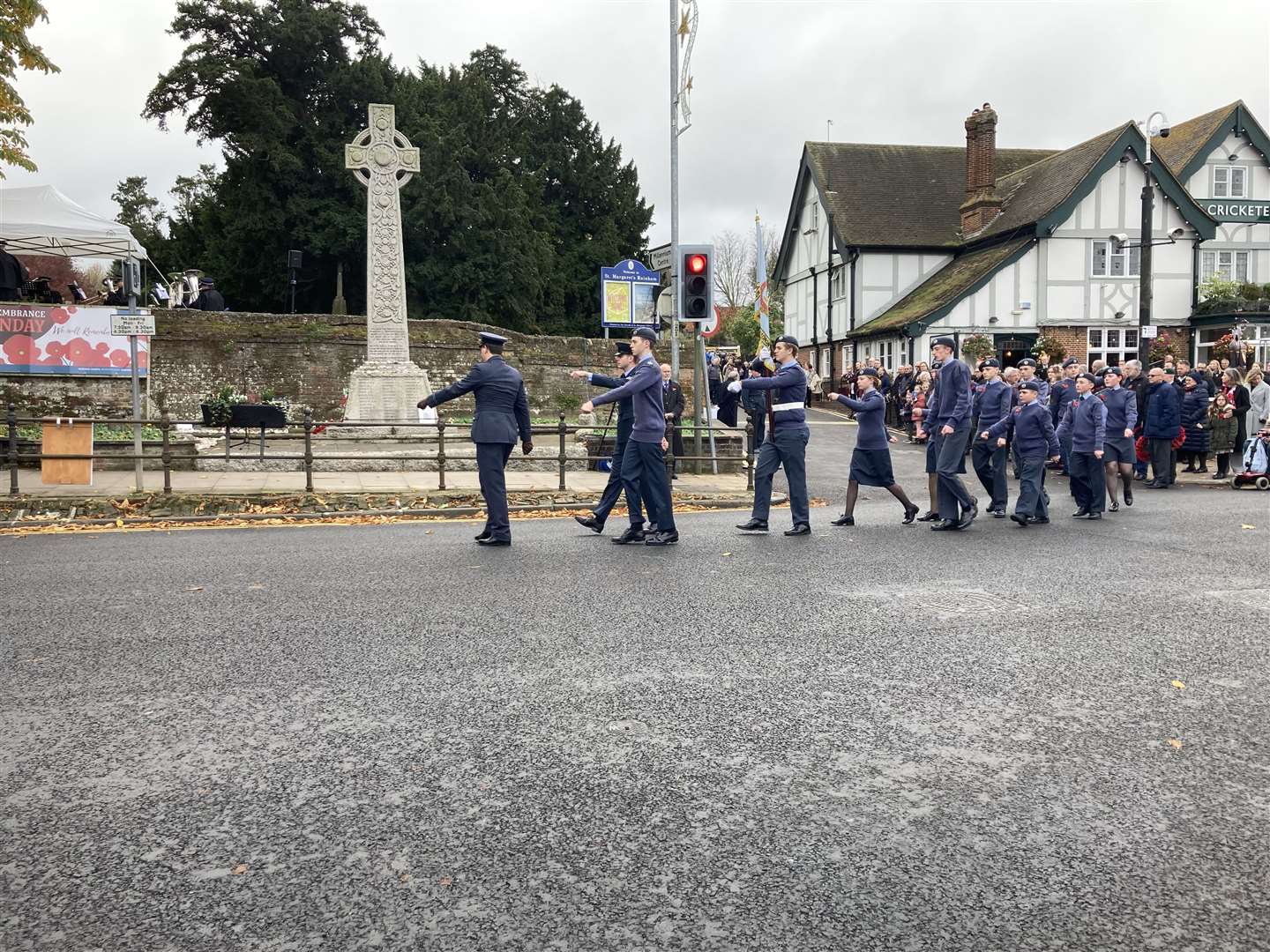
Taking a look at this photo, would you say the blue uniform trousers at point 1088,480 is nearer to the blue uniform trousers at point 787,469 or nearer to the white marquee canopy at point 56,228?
the blue uniform trousers at point 787,469

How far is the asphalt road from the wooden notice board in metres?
6.64

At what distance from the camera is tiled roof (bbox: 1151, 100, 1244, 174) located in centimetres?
3738

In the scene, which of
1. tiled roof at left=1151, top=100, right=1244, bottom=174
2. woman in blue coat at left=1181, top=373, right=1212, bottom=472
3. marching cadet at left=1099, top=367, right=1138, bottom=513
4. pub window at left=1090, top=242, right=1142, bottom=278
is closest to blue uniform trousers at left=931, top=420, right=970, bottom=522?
marching cadet at left=1099, top=367, right=1138, bottom=513

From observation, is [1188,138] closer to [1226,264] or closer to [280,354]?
[1226,264]

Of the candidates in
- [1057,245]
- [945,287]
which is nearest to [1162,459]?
[1057,245]

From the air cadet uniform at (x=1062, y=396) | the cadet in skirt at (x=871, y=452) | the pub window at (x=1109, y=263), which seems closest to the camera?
the cadet in skirt at (x=871, y=452)

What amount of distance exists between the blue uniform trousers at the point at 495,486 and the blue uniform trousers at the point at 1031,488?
609cm

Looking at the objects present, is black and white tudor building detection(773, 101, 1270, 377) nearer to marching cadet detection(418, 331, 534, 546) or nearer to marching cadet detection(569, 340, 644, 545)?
marching cadet detection(569, 340, 644, 545)

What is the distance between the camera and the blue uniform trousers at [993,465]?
13.3 meters

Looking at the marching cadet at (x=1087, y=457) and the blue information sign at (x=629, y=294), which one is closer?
the marching cadet at (x=1087, y=457)

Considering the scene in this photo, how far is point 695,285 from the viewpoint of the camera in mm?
16141

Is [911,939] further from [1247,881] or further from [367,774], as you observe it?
[367,774]

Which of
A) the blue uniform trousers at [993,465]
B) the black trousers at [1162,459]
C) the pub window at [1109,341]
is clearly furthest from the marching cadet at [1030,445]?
the pub window at [1109,341]

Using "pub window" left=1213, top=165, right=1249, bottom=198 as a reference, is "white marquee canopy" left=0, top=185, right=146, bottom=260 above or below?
below
